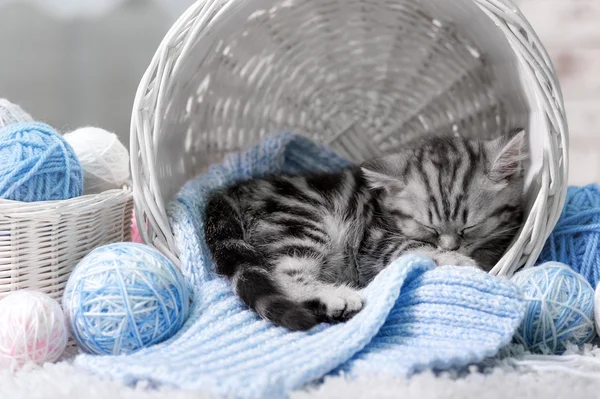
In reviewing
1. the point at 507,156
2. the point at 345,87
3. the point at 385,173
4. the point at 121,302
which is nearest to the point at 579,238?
the point at 507,156

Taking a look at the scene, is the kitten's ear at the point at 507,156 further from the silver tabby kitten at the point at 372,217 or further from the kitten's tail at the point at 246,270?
the kitten's tail at the point at 246,270

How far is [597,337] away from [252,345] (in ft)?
2.63

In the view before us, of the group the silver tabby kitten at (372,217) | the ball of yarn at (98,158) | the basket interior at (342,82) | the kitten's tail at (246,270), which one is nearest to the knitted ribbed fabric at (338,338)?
the kitten's tail at (246,270)

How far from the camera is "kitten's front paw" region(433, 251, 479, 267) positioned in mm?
1462

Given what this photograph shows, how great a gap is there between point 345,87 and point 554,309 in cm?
119

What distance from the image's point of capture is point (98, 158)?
5.29 ft

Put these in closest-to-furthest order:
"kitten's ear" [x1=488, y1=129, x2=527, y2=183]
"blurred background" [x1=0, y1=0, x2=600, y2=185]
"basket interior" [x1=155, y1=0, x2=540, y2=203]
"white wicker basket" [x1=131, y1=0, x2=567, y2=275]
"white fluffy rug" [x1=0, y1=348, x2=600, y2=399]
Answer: "white fluffy rug" [x1=0, y1=348, x2=600, y2=399]
"white wicker basket" [x1=131, y1=0, x2=567, y2=275]
"kitten's ear" [x1=488, y1=129, x2=527, y2=183]
"basket interior" [x1=155, y1=0, x2=540, y2=203]
"blurred background" [x1=0, y1=0, x2=600, y2=185]

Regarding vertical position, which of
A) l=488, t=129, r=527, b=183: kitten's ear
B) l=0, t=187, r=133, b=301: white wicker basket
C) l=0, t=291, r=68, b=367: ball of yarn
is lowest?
l=0, t=291, r=68, b=367: ball of yarn

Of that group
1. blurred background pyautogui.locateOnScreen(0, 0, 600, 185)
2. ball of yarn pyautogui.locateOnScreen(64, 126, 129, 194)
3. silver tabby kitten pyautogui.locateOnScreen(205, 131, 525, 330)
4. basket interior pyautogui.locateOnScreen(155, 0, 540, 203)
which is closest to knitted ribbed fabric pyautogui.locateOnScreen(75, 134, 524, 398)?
silver tabby kitten pyautogui.locateOnScreen(205, 131, 525, 330)

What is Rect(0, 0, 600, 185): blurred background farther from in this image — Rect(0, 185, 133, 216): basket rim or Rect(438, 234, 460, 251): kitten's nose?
Rect(438, 234, 460, 251): kitten's nose

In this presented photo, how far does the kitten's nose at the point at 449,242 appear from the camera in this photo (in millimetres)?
1537

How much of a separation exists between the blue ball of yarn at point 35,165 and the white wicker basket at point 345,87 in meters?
0.15

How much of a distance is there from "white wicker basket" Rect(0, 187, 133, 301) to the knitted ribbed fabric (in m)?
0.23

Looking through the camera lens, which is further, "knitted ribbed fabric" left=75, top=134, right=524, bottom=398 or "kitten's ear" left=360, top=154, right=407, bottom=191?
"kitten's ear" left=360, top=154, right=407, bottom=191
